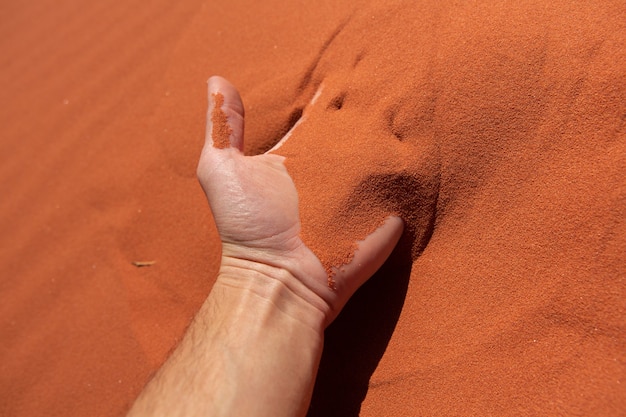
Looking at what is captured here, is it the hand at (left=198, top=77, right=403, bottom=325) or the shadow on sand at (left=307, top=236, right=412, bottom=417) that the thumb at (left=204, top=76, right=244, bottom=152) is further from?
the shadow on sand at (left=307, top=236, right=412, bottom=417)

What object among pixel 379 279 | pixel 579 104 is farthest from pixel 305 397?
pixel 579 104

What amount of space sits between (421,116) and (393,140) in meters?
0.12

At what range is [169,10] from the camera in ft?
7.07

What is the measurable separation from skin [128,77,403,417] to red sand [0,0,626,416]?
9 cm

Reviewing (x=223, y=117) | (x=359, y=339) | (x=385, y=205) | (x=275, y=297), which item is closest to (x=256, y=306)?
(x=275, y=297)

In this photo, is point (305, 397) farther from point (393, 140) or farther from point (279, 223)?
point (393, 140)

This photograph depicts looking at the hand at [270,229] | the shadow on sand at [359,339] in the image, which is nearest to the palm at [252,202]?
the hand at [270,229]

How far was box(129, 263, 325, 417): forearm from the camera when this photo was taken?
1.15 metres

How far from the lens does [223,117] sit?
1454mm

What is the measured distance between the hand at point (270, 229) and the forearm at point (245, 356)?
42 mm

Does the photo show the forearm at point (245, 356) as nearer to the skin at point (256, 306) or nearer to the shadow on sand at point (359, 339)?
the skin at point (256, 306)

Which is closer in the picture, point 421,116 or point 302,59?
point 421,116

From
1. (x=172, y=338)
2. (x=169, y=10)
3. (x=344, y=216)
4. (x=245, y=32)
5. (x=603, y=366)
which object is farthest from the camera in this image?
(x=169, y=10)

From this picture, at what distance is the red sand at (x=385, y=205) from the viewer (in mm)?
1135
